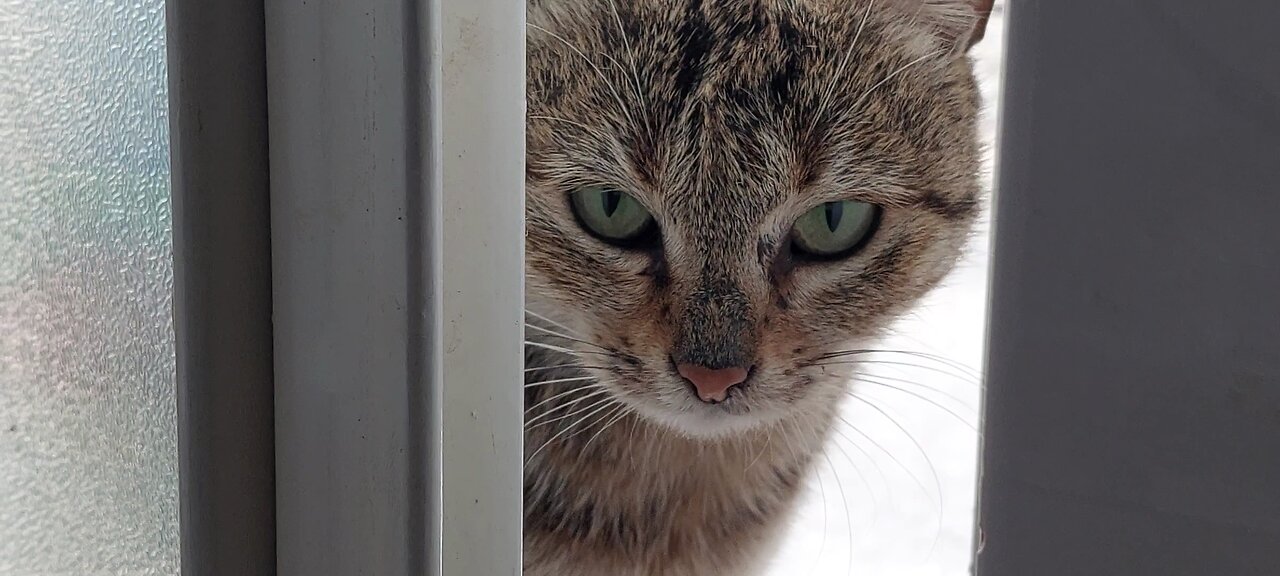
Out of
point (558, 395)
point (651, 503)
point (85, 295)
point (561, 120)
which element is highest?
point (561, 120)

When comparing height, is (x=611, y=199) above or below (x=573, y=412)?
above

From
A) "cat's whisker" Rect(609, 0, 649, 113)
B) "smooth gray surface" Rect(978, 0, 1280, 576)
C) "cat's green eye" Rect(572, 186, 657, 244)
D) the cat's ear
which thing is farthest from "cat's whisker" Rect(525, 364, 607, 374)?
"smooth gray surface" Rect(978, 0, 1280, 576)

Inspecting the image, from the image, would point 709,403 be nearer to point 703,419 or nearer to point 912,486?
point 703,419

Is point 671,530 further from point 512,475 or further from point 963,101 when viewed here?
point 512,475

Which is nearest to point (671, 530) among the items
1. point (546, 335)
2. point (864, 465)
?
point (546, 335)

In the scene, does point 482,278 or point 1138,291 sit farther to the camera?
point 482,278

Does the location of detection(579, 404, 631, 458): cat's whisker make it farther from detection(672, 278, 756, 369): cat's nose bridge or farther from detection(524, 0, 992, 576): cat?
detection(672, 278, 756, 369): cat's nose bridge

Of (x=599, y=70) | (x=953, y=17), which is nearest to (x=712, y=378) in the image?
(x=599, y=70)

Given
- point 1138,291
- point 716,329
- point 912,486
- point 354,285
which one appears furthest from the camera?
point 912,486
